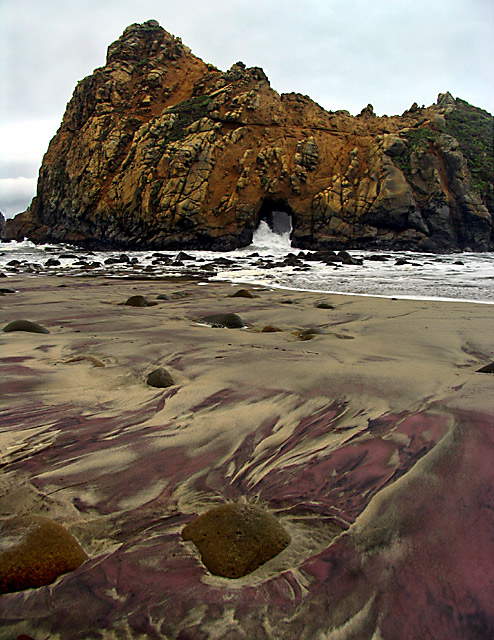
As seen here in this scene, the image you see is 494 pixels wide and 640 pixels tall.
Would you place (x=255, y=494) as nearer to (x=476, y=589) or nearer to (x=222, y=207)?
(x=476, y=589)

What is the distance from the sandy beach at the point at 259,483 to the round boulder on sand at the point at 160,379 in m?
0.04

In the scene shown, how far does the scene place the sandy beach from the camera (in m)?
0.89

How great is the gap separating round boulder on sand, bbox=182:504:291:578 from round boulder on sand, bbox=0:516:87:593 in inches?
12.5

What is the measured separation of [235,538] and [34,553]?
53cm

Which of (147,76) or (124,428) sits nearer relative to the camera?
(124,428)

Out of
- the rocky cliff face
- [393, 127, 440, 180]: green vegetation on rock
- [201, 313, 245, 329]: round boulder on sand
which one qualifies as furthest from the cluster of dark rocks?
[393, 127, 440, 180]: green vegetation on rock

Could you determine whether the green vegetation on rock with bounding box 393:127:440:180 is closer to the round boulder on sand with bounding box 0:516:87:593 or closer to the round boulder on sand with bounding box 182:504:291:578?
the round boulder on sand with bounding box 182:504:291:578

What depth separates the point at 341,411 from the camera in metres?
1.89

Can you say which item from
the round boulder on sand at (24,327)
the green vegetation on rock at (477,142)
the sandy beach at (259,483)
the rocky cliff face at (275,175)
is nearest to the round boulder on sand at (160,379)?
the sandy beach at (259,483)

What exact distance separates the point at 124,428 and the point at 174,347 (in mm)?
1346

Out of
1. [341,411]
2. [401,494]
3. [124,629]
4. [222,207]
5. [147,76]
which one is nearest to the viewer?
[124,629]

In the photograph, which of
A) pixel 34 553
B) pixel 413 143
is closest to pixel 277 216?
pixel 413 143

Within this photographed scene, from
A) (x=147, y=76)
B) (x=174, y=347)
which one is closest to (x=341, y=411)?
(x=174, y=347)

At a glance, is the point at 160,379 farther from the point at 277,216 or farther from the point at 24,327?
the point at 277,216
